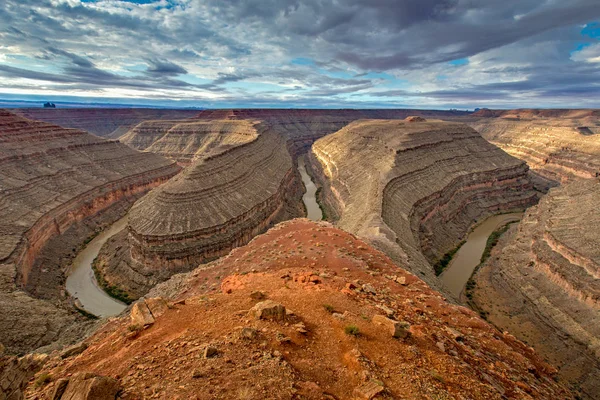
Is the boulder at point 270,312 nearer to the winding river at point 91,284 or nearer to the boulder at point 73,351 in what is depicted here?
the boulder at point 73,351

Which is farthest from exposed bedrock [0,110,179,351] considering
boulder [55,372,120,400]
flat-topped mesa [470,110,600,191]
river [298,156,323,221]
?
flat-topped mesa [470,110,600,191]

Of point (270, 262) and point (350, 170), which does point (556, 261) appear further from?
point (350, 170)

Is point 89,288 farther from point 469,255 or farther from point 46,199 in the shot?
point 469,255

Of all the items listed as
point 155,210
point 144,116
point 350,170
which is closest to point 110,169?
point 155,210

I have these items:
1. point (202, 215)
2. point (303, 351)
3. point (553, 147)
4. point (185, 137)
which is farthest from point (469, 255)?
point (185, 137)

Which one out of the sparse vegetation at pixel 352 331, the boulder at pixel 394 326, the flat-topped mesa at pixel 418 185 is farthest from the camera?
the flat-topped mesa at pixel 418 185

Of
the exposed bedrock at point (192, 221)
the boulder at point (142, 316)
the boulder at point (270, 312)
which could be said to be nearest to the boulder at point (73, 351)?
the boulder at point (142, 316)
